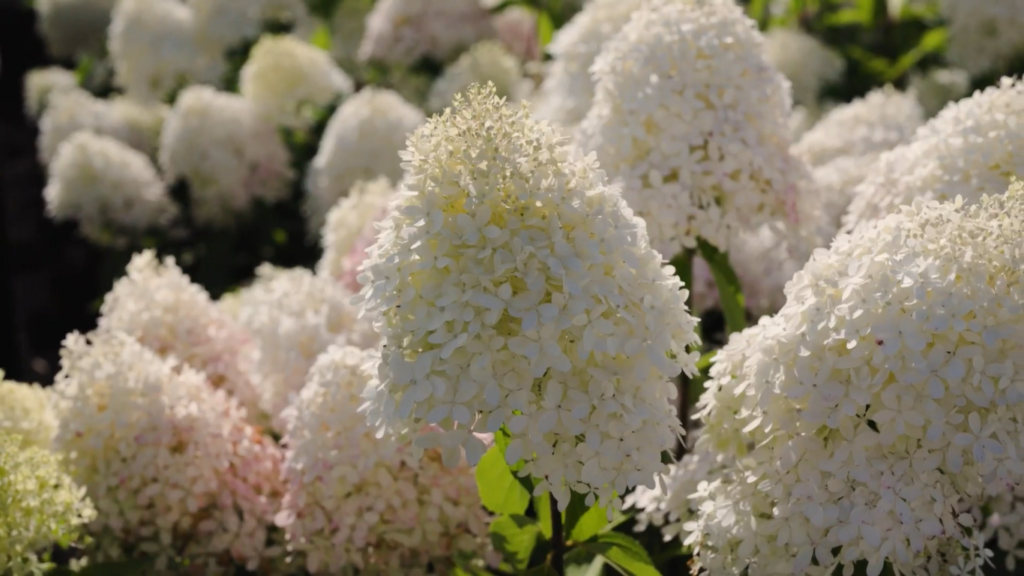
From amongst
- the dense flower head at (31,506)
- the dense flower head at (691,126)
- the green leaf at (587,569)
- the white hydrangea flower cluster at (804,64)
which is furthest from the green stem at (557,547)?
the white hydrangea flower cluster at (804,64)

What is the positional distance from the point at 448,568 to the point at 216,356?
0.59m

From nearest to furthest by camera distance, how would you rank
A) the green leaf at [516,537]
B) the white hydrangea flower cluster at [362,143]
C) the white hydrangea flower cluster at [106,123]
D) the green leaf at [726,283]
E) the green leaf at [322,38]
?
1. the green leaf at [516,537]
2. the green leaf at [726,283]
3. the white hydrangea flower cluster at [362,143]
4. the white hydrangea flower cluster at [106,123]
5. the green leaf at [322,38]

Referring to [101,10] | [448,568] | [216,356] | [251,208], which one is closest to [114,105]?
[251,208]

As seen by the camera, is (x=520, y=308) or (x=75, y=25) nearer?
(x=520, y=308)

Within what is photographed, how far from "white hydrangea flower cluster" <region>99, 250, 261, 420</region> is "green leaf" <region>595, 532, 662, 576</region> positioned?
80 cm

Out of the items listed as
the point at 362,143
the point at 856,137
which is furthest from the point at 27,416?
the point at 856,137

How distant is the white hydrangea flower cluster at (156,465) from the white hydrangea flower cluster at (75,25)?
3892mm

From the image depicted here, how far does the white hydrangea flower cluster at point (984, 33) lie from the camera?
2715 millimetres

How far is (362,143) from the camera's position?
2684 mm

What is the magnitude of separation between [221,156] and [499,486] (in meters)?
1.98

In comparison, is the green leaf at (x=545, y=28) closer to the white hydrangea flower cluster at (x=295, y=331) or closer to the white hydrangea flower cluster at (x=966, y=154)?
the white hydrangea flower cluster at (x=295, y=331)

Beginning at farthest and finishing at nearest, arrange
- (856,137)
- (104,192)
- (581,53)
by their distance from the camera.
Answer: (104,192), (856,137), (581,53)

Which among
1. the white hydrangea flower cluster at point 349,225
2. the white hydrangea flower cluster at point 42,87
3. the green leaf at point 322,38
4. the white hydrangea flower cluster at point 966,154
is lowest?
the white hydrangea flower cluster at point 966,154

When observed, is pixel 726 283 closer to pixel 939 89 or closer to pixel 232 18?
pixel 939 89
